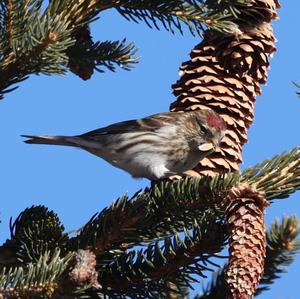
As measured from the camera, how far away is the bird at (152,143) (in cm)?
351

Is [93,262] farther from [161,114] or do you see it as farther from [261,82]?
[161,114]

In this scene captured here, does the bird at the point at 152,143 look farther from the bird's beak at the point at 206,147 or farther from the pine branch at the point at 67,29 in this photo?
the pine branch at the point at 67,29

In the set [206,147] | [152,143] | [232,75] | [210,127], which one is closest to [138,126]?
[152,143]

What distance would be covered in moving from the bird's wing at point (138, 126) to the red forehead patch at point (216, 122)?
591 mm

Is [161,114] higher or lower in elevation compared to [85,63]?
higher

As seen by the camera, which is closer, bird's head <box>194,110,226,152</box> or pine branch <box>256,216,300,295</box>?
pine branch <box>256,216,300,295</box>

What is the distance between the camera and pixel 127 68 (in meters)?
2.90

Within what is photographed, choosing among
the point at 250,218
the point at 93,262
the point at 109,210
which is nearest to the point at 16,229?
the point at 109,210

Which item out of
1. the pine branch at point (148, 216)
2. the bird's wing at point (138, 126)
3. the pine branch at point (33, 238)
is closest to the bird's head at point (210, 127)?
the bird's wing at point (138, 126)

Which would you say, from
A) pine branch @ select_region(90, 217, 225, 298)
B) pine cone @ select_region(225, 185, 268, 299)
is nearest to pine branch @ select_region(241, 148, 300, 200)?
pine cone @ select_region(225, 185, 268, 299)

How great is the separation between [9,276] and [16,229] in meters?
0.42

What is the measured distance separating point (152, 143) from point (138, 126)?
0.91 ft

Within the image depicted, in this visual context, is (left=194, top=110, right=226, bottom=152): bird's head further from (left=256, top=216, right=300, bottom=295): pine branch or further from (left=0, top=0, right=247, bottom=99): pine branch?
(left=256, top=216, right=300, bottom=295): pine branch

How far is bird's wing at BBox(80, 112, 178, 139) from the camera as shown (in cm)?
391
